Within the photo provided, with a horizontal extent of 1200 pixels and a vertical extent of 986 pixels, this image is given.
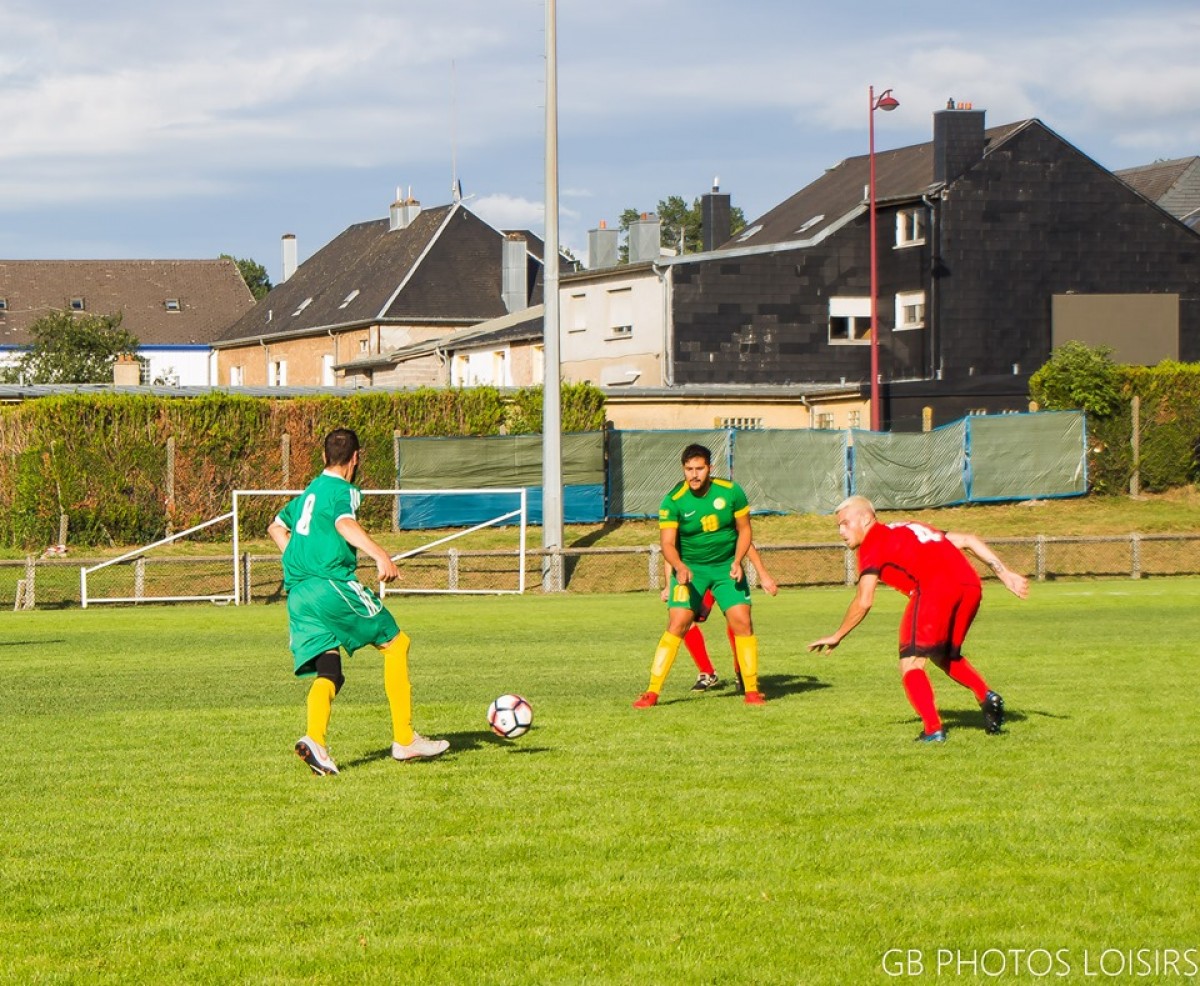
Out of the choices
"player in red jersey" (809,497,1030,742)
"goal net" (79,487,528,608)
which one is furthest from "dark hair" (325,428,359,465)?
"goal net" (79,487,528,608)

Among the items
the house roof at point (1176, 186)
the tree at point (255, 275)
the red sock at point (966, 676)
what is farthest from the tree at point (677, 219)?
the red sock at point (966, 676)

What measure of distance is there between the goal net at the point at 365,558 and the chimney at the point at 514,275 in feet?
126

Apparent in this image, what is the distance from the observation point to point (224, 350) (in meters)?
82.8

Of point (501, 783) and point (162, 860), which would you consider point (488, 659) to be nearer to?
point (501, 783)

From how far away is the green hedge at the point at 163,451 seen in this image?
3300 cm

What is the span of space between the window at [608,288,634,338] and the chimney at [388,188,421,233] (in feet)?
92.2

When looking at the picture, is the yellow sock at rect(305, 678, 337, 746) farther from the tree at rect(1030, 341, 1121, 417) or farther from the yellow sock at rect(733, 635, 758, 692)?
the tree at rect(1030, 341, 1121, 417)

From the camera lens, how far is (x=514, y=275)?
7356 centimetres

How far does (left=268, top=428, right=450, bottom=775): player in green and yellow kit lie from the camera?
31.3 feet

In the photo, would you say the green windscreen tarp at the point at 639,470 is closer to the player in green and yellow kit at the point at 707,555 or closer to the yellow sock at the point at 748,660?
the player in green and yellow kit at the point at 707,555

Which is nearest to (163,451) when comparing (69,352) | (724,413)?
(724,413)

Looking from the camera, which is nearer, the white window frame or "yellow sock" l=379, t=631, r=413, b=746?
"yellow sock" l=379, t=631, r=413, b=746

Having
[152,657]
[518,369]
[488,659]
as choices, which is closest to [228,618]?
[152,657]

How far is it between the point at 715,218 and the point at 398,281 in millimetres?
15426
